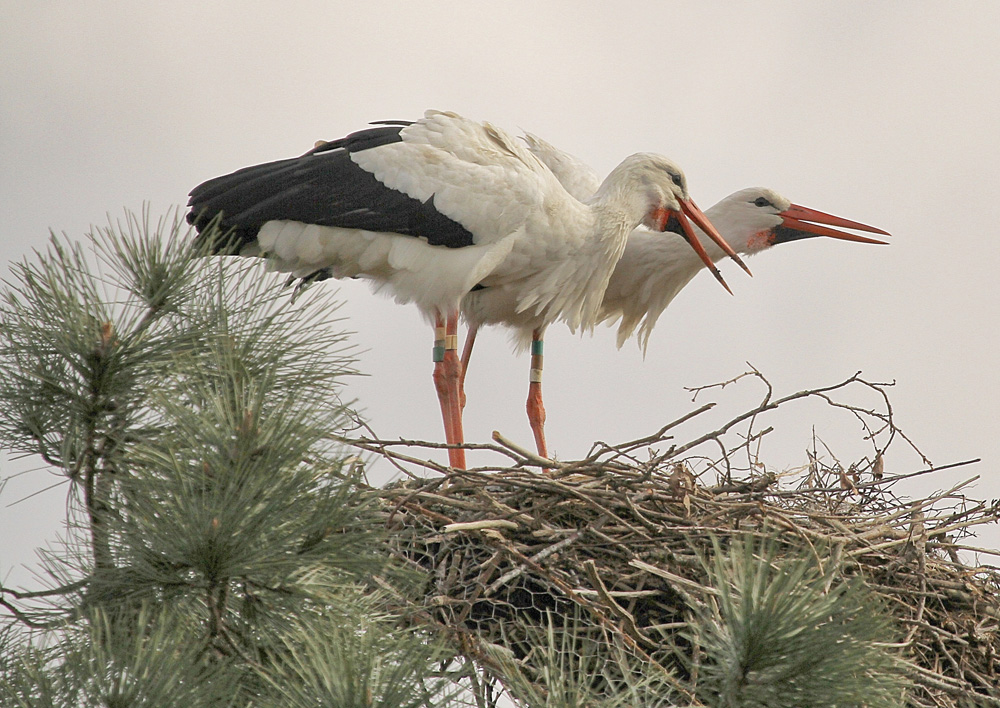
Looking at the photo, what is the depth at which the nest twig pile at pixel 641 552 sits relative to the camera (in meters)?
3.05

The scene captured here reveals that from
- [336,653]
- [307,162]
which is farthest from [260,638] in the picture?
[307,162]

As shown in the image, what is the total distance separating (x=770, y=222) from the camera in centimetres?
541

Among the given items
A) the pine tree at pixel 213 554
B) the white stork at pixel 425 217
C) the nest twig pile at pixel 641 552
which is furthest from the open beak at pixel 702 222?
the pine tree at pixel 213 554

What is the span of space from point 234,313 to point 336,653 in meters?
0.68

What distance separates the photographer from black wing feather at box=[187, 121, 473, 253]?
4348 mm

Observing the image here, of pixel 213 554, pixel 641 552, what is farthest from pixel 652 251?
pixel 213 554

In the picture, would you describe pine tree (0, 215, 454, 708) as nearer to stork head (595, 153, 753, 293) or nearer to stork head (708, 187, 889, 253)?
stork head (595, 153, 753, 293)

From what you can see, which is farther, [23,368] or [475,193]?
[475,193]

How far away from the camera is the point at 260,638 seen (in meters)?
2.06

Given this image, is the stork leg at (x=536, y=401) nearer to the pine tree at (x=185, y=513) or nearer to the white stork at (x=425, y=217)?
the white stork at (x=425, y=217)

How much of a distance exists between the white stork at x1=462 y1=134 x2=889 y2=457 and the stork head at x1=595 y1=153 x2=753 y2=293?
6cm

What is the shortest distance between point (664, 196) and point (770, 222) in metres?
0.69

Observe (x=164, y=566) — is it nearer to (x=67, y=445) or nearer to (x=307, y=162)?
(x=67, y=445)

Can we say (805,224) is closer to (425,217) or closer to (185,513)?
(425,217)
